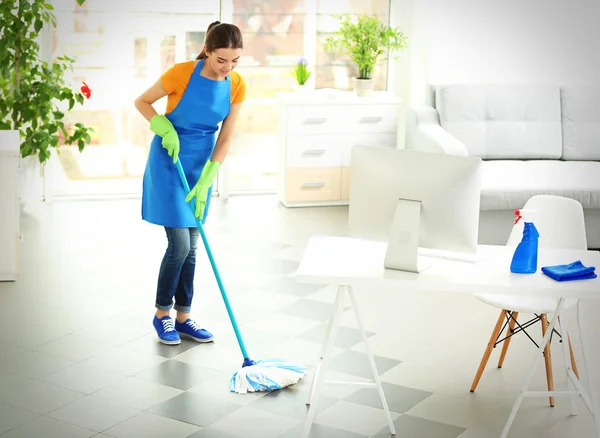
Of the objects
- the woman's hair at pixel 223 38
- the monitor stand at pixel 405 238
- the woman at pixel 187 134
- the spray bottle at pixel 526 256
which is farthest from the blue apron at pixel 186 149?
the spray bottle at pixel 526 256

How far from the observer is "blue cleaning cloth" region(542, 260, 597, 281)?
3.07 meters

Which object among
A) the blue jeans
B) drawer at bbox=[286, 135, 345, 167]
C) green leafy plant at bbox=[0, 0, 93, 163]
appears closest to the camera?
the blue jeans

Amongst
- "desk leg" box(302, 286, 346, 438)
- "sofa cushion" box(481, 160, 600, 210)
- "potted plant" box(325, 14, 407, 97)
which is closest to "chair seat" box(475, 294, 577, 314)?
"desk leg" box(302, 286, 346, 438)

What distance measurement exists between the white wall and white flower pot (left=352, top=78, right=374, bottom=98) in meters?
0.37

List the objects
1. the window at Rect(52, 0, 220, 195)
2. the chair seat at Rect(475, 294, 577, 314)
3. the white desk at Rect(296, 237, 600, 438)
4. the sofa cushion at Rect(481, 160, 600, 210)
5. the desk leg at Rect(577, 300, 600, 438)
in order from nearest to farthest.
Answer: the white desk at Rect(296, 237, 600, 438), the desk leg at Rect(577, 300, 600, 438), the chair seat at Rect(475, 294, 577, 314), the sofa cushion at Rect(481, 160, 600, 210), the window at Rect(52, 0, 220, 195)

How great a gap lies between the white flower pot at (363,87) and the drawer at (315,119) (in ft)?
0.74

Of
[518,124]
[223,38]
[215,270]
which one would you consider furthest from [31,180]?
[518,124]

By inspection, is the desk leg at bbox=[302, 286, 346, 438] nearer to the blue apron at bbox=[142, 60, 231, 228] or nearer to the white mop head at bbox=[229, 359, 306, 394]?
the white mop head at bbox=[229, 359, 306, 394]

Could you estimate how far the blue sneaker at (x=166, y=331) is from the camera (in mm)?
4109

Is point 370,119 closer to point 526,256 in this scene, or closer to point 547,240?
point 547,240

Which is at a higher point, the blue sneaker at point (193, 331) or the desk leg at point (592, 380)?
the desk leg at point (592, 380)

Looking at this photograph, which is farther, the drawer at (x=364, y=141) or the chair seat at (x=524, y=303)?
the drawer at (x=364, y=141)

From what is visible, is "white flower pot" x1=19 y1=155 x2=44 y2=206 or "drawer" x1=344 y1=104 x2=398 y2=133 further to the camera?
"drawer" x1=344 y1=104 x2=398 y2=133

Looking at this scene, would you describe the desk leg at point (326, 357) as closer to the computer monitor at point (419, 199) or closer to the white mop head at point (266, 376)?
the computer monitor at point (419, 199)
